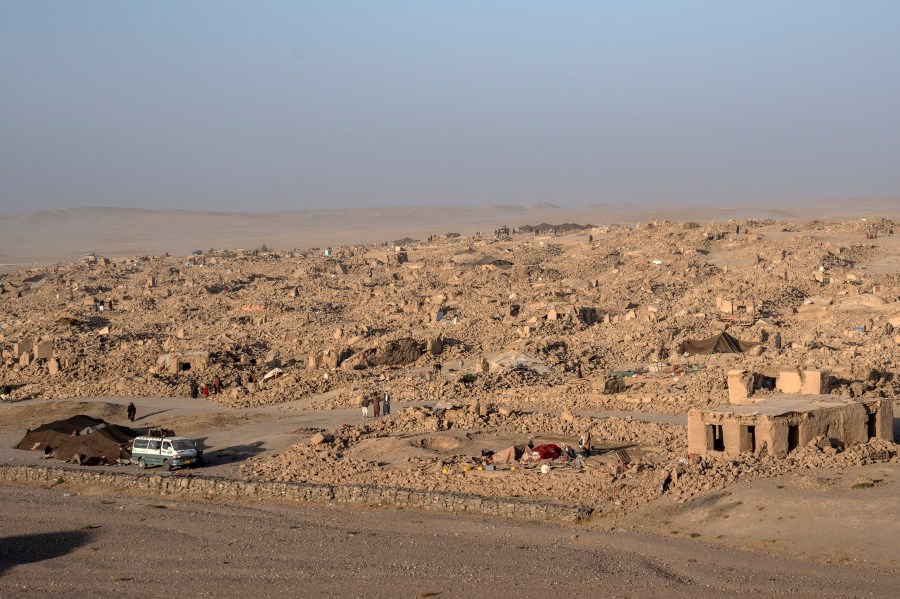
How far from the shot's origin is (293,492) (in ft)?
63.3

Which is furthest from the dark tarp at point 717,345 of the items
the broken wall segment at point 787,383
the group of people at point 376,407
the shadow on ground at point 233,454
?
the shadow on ground at point 233,454

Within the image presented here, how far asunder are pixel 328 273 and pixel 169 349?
23.5 metres

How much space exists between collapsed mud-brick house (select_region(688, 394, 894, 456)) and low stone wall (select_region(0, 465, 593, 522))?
2957 millimetres

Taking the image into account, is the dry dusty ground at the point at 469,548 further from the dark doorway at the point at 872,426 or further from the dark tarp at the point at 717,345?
the dark tarp at the point at 717,345

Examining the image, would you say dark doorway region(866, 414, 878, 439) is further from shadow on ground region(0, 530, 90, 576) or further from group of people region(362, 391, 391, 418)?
shadow on ground region(0, 530, 90, 576)

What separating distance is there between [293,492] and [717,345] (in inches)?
600

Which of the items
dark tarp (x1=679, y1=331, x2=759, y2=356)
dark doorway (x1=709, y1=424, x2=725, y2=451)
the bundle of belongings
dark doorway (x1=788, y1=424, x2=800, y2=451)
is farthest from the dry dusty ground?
dark tarp (x1=679, y1=331, x2=759, y2=356)

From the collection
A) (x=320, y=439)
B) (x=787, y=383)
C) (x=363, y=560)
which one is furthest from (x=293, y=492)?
(x=787, y=383)

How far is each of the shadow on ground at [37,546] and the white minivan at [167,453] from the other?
368cm

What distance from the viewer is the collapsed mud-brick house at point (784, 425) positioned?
60.9ft

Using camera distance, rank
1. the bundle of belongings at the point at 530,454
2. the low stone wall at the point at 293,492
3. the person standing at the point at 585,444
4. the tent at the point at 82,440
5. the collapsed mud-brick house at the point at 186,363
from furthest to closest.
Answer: the collapsed mud-brick house at the point at 186,363 → the tent at the point at 82,440 → the person standing at the point at 585,444 → the bundle of belongings at the point at 530,454 → the low stone wall at the point at 293,492

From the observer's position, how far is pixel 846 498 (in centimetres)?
1633

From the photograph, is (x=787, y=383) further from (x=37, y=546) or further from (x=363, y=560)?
(x=37, y=546)

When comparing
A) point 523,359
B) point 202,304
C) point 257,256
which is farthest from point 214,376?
point 257,256
